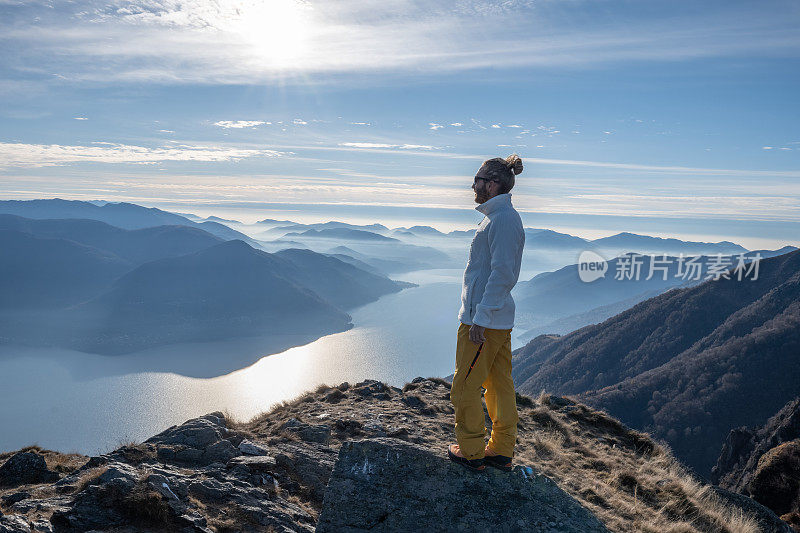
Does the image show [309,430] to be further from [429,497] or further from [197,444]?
[429,497]

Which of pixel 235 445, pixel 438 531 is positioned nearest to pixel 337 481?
pixel 438 531

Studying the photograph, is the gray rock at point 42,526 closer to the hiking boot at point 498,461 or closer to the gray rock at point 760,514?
the hiking boot at point 498,461

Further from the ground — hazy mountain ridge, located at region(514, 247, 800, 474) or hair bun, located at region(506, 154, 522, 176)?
hair bun, located at region(506, 154, 522, 176)

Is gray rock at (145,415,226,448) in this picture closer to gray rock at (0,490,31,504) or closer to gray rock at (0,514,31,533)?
gray rock at (0,490,31,504)

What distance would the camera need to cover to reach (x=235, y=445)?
22.7 feet

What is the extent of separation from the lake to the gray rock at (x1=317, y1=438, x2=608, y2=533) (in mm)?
112890

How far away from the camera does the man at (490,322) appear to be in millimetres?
4645

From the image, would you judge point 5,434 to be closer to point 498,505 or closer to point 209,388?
point 209,388

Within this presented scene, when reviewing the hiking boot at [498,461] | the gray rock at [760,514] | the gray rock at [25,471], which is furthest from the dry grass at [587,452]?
the gray rock at [25,471]

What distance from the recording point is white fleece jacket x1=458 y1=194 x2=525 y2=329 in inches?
182

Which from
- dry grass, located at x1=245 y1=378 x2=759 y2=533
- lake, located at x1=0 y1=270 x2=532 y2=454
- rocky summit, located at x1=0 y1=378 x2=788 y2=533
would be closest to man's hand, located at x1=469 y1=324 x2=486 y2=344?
rocky summit, located at x1=0 y1=378 x2=788 y2=533

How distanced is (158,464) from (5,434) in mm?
152000

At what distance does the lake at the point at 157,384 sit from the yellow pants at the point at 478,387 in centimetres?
11306

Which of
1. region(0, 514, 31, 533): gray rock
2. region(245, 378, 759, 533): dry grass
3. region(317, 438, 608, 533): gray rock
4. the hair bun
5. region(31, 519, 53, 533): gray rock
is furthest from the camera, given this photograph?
region(245, 378, 759, 533): dry grass
